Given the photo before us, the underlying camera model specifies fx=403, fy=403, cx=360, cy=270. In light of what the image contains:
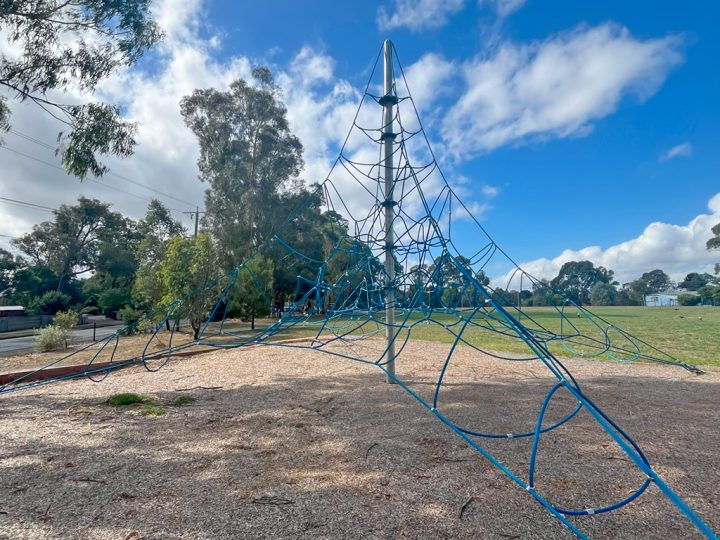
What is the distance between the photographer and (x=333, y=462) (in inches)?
105

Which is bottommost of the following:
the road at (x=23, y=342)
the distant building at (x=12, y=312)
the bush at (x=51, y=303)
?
the road at (x=23, y=342)

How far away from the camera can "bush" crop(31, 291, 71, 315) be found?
25344 millimetres

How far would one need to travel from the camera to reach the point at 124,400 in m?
4.13

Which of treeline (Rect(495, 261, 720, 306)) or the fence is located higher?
treeline (Rect(495, 261, 720, 306))

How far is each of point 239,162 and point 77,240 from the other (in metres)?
22.7

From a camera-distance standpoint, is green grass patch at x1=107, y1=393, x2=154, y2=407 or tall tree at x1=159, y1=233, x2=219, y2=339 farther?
tall tree at x1=159, y1=233, x2=219, y2=339

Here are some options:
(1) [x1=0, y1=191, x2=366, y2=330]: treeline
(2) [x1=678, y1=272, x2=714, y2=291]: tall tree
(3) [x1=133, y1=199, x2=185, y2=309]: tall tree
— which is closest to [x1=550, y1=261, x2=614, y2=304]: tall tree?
(2) [x1=678, y1=272, x2=714, y2=291]: tall tree

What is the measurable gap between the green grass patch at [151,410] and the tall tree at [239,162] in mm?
14981

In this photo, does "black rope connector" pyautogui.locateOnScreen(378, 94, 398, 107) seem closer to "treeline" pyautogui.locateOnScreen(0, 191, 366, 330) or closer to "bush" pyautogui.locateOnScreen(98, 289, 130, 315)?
"treeline" pyautogui.locateOnScreen(0, 191, 366, 330)

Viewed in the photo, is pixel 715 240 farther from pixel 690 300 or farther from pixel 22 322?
pixel 22 322

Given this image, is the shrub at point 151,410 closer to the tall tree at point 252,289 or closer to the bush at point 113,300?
the tall tree at point 252,289

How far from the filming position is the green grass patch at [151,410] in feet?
12.3

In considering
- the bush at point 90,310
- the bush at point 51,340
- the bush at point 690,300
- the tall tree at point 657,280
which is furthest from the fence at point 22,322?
the tall tree at point 657,280

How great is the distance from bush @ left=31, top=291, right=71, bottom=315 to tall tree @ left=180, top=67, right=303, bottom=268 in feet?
49.8
